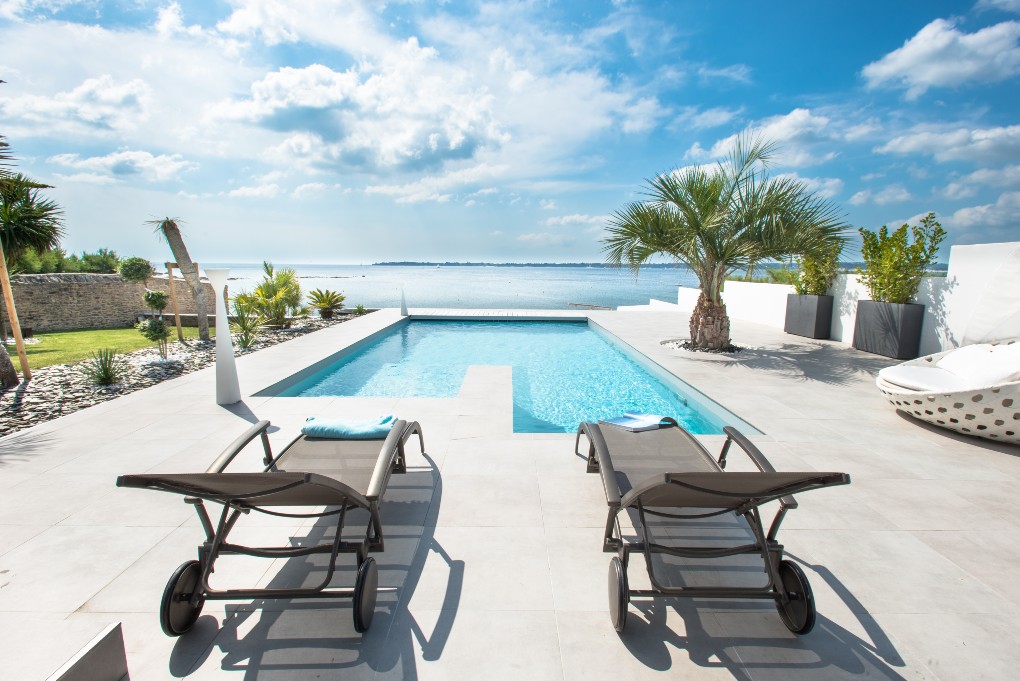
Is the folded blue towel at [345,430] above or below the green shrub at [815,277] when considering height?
below

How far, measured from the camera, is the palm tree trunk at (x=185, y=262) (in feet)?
29.7

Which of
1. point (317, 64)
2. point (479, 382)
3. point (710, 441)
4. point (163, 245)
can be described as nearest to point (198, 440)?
point (479, 382)

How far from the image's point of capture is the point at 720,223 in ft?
23.6

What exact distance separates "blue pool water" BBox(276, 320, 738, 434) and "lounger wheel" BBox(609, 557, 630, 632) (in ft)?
10.5

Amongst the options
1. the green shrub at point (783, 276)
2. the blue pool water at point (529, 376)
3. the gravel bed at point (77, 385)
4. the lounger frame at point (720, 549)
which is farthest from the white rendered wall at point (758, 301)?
the gravel bed at point (77, 385)

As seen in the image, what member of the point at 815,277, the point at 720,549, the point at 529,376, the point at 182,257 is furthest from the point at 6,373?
the point at 815,277

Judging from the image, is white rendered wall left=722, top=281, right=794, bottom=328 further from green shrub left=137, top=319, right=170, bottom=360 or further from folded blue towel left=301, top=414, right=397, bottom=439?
green shrub left=137, top=319, right=170, bottom=360

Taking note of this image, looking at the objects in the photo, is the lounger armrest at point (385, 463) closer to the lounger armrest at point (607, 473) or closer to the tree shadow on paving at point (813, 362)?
the lounger armrest at point (607, 473)

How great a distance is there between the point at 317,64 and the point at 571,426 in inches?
452

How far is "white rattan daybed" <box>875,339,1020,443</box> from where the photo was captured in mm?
3807

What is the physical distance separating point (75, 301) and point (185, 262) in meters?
6.21

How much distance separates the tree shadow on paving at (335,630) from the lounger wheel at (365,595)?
0.25ft

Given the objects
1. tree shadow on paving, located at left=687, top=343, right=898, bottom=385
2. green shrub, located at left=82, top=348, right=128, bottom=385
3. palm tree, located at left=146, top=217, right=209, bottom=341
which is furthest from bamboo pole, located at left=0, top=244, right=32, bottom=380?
tree shadow on paving, located at left=687, top=343, right=898, bottom=385

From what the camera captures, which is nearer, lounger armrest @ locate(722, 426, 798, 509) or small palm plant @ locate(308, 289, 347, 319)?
lounger armrest @ locate(722, 426, 798, 509)
